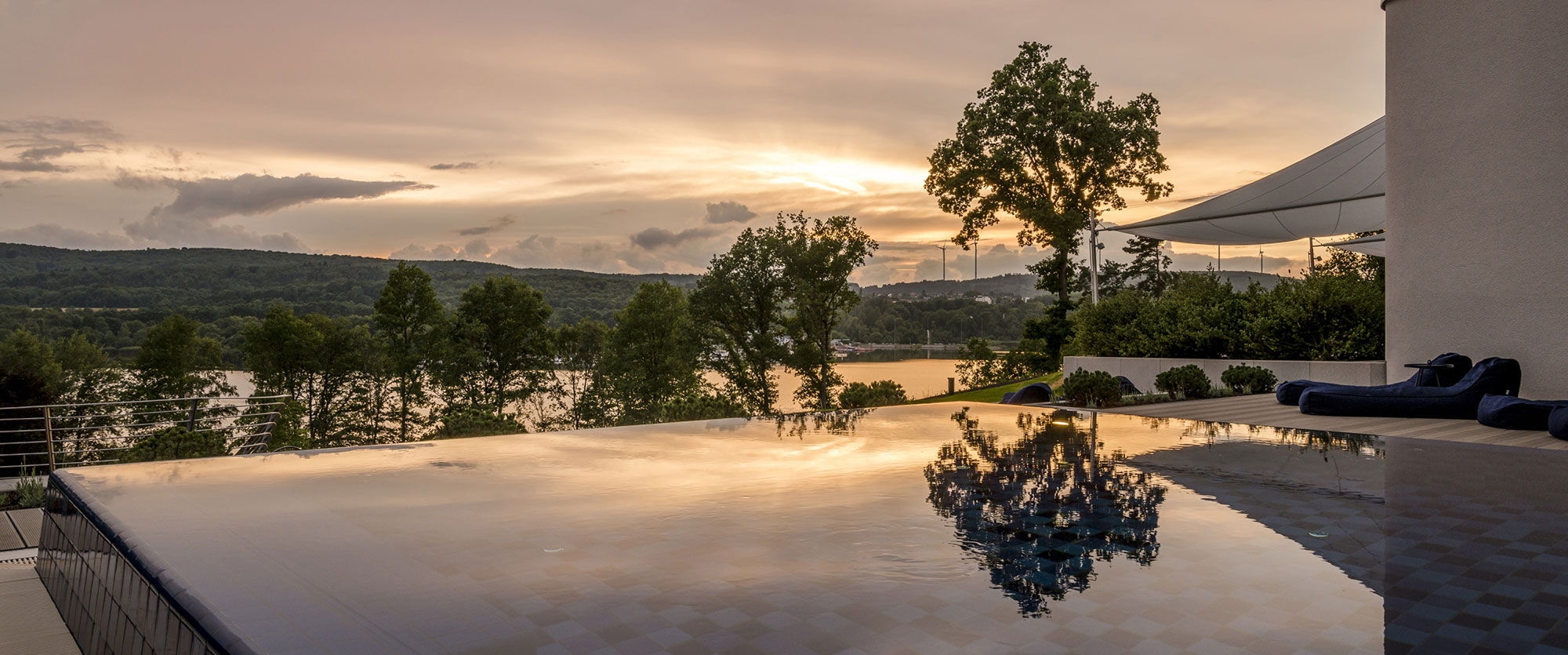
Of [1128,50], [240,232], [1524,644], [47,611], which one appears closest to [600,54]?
[1128,50]

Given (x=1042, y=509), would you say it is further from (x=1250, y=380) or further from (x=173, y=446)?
(x=173, y=446)

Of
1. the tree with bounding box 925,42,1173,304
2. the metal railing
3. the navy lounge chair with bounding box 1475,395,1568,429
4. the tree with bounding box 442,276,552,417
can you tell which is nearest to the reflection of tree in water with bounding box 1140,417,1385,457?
the navy lounge chair with bounding box 1475,395,1568,429

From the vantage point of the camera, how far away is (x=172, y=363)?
2716 cm

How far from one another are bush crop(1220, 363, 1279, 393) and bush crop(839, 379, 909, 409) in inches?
623

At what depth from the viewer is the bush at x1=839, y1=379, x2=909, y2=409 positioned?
88.7 ft

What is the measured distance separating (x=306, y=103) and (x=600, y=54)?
7442mm

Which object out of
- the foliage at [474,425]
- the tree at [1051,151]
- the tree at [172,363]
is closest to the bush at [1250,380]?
the tree at [1051,151]

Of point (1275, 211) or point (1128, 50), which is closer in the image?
point (1275, 211)

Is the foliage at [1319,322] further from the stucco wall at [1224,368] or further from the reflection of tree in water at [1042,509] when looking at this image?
the reflection of tree in water at [1042,509]

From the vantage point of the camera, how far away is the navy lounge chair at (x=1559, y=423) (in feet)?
20.2

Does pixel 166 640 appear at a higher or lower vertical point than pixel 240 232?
lower

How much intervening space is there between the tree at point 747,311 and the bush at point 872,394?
227 cm

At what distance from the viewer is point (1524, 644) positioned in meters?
2.25

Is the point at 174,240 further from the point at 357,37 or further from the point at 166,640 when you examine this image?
the point at 166,640
